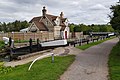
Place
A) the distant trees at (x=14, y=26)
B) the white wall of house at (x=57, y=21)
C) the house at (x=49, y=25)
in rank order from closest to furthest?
the house at (x=49, y=25)
the white wall of house at (x=57, y=21)
the distant trees at (x=14, y=26)

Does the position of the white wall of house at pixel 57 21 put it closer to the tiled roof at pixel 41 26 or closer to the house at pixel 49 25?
the house at pixel 49 25

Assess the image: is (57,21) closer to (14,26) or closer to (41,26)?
(41,26)

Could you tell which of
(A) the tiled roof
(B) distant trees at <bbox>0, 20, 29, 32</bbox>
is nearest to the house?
(A) the tiled roof

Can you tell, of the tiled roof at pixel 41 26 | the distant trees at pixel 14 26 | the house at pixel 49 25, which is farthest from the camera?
the distant trees at pixel 14 26

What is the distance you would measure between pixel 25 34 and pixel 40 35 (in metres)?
3.66

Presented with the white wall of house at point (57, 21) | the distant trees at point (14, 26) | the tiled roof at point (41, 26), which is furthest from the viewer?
the distant trees at point (14, 26)

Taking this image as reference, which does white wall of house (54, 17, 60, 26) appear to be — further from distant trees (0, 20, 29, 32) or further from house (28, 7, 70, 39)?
distant trees (0, 20, 29, 32)

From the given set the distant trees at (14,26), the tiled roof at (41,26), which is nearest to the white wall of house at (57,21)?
the tiled roof at (41,26)

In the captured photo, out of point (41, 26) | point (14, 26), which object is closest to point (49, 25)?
point (41, 26)

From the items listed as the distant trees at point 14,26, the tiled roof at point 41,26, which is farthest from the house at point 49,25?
the distant trees at point 14,26

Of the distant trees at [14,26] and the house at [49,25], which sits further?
the distant trees at [14,26]

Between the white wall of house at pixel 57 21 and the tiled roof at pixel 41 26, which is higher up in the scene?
the white wall of house at pixel 57 21

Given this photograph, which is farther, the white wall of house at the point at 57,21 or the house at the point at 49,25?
the white wall of house at the point at 57,21

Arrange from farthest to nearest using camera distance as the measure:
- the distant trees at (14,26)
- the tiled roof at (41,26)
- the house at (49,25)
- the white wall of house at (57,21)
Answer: the distant trees at (14,26) → the white wall of house at (57,21) → the house at (49,25) → the tiled roof at (41,26)
